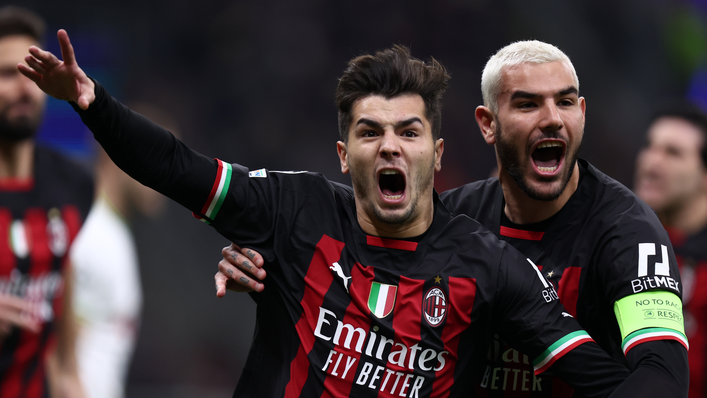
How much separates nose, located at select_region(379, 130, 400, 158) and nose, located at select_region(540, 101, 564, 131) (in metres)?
0.59

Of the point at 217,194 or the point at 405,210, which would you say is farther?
the point at 405,210

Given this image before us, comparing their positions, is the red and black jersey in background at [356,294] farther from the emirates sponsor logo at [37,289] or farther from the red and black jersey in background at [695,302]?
the red and black jersey in background at [695,302]

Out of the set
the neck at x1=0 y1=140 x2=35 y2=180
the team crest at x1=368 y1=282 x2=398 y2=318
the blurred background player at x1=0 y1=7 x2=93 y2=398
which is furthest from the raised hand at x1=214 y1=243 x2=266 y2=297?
the neck at x1=0 y1=140 x2=35 y2=180

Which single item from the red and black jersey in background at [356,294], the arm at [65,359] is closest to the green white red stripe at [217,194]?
the red and black jersey in background at [356,294]

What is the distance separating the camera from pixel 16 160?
5.17m

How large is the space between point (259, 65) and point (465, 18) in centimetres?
278

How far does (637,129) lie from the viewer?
10023mm

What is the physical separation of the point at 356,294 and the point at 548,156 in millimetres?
1080

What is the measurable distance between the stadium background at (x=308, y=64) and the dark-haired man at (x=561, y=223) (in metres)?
6.16

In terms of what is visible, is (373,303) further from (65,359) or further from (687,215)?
(687,215)

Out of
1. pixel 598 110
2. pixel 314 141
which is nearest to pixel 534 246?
pixel 314 141

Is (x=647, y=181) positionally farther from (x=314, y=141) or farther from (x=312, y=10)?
(x=312, y=10)

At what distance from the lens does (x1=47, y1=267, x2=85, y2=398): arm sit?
5164mm

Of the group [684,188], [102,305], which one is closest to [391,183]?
[684,188]
